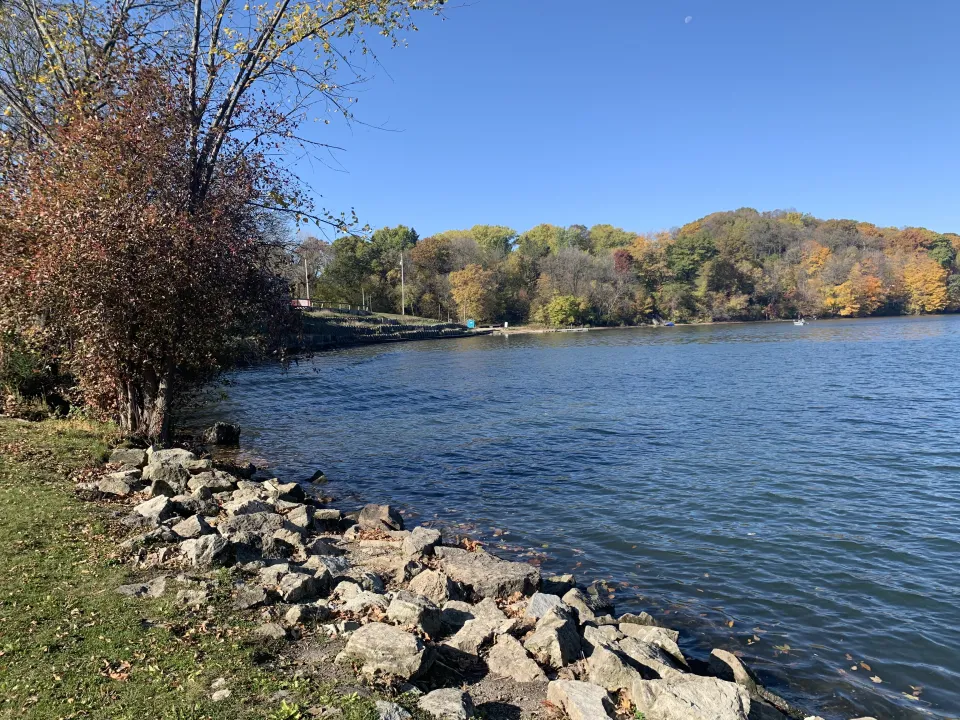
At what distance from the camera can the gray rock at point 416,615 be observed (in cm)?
655

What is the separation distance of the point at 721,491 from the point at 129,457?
1304cm

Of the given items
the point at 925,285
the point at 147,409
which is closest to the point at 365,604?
the point at 147,409

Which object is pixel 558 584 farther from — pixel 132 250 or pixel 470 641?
pixel 132 250

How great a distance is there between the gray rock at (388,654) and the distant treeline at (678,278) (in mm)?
104363

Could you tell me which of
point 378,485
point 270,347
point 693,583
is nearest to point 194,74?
point 270,347

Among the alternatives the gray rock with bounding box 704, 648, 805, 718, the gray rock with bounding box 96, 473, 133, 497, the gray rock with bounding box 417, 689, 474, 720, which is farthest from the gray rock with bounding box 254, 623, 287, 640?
the gray rock with bounding box 96, 473, 133, 497

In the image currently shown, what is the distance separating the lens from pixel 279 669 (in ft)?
17.4

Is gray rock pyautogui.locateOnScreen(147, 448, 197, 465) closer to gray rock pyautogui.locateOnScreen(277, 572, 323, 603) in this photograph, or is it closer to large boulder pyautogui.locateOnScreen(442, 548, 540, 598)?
gray rock pyautogui.locateOnScreen(277, 572, 323, 603)

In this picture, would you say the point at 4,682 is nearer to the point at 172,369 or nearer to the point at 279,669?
the point at 279,669

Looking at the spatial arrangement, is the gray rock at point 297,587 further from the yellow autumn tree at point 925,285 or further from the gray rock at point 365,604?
the yellow autumn tree at point 925,285

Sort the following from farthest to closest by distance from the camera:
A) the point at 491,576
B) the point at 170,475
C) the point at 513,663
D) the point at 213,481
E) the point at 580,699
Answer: the point at 213,481 → the point at 170,475 → the point at 491,576 → the point at 513,663 → the point at 580,699

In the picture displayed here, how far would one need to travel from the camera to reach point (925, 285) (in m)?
Answer: 120

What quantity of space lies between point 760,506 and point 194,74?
51.3 feet

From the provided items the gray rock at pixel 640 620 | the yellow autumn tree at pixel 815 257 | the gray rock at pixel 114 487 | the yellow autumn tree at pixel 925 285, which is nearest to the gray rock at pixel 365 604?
the gray rock at pixel 640 620
